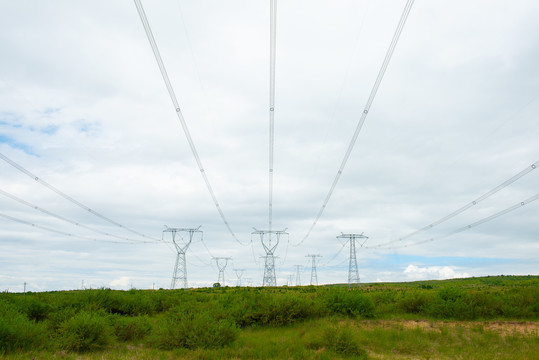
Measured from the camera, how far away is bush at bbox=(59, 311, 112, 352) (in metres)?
18.7

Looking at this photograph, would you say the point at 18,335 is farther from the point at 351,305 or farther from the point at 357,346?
the point at 351,305

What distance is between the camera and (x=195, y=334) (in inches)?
768

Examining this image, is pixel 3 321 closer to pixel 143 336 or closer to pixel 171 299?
pixel 143 336

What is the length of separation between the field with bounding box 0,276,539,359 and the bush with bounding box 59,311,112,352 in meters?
0.04

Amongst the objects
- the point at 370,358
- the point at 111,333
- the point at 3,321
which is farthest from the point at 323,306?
the point at 3,321

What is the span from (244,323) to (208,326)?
782cm

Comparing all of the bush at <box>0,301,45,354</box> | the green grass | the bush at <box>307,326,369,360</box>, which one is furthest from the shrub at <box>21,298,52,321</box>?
the bush at <box>307,326,369,360</box>

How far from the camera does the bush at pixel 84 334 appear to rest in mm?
18688

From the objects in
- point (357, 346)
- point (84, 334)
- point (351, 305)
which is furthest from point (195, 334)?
point (351, 305)

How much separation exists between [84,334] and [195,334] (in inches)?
199

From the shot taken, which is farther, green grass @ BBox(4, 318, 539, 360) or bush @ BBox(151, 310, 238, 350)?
bush @ BBox(151, 310, 238, 350)

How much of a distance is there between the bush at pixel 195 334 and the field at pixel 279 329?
47mm

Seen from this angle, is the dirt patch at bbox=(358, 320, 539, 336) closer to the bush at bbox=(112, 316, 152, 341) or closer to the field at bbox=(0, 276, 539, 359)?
the field at bbox=(0, 276, 539, 359)

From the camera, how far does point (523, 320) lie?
29562mm
